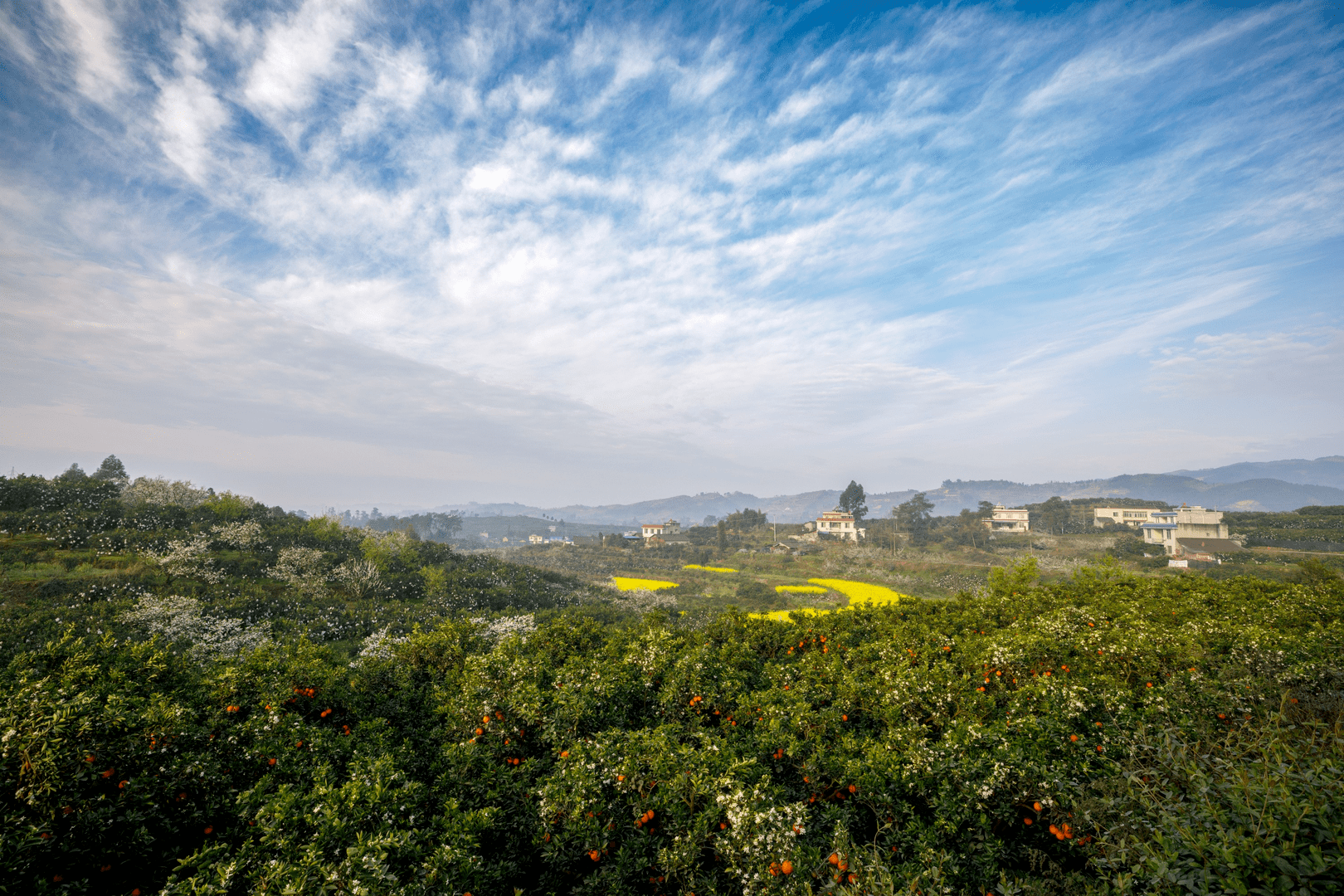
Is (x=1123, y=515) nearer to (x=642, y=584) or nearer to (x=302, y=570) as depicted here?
(x=642, y=584)

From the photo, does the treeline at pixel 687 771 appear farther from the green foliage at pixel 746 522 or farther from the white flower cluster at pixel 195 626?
the green foliage at pixel 746 522

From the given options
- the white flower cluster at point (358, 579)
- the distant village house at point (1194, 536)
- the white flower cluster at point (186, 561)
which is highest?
the white flower cluster at point (186, 561)

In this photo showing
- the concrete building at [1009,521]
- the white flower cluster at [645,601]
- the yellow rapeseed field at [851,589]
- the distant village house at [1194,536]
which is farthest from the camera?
the concrete building at [1009,521]

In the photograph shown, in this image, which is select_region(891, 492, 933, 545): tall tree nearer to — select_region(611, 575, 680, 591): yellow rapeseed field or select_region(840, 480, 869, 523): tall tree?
select_region(840, 480, 869, 523): tall tree

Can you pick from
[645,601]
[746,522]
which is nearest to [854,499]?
[746,522]

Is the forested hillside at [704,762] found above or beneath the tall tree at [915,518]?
above

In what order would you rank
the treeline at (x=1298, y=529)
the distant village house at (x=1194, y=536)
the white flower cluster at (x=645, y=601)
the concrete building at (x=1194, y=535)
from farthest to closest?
1. the concrete building at (x=1194, y=535)
2. the treeline at (x=1298, y=529)
3. the distant village house at (x=1194, y=536)
4. the white flower cluster at (x=645, y=601)

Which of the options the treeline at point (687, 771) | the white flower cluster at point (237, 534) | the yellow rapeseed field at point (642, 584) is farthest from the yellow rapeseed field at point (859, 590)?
the white flower cluster at point (237, 534)
